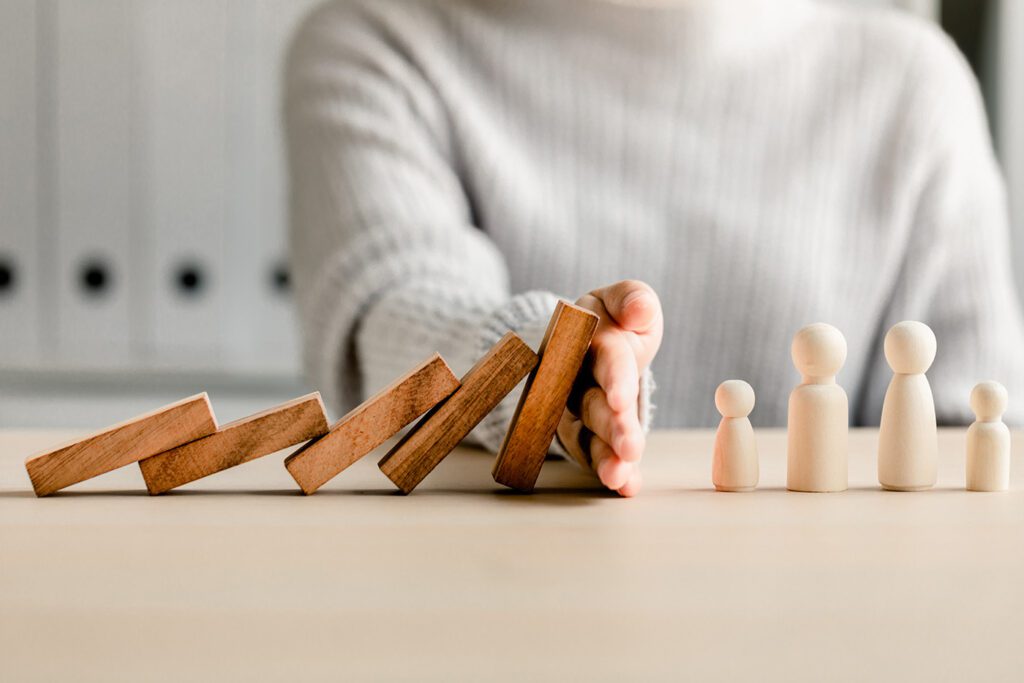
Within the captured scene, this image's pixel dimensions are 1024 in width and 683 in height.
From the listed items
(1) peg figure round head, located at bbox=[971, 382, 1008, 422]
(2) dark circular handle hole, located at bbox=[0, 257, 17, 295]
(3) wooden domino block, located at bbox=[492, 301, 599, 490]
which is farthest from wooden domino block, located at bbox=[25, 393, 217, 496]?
(2) dark circular handle hole, located at bbox=[0, 257, 17, 295]

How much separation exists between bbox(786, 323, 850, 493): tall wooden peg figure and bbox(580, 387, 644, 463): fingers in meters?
0.10

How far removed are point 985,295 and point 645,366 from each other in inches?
31.7

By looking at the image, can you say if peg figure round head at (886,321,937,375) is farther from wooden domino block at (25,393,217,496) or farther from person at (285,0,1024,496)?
person at (285,0,1024,496)

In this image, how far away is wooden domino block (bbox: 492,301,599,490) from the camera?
471mm

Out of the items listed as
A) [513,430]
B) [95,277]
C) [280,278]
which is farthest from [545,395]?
[95,277]

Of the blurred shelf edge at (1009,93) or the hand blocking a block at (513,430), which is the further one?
the blurred shelf edge at (1009,93)

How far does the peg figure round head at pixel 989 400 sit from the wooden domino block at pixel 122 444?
1.25 feet

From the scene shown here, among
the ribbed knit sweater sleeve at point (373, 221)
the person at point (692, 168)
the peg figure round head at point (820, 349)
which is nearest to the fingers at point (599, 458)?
the peg figure round head at point (820, 349)

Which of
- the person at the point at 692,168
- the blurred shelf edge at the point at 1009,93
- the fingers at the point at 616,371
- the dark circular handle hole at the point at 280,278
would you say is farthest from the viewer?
the dark circular handle hole at the point at 280,278

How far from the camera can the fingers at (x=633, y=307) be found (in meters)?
0.49

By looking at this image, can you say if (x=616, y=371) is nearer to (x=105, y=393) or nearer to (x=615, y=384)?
(x=615, y=384)

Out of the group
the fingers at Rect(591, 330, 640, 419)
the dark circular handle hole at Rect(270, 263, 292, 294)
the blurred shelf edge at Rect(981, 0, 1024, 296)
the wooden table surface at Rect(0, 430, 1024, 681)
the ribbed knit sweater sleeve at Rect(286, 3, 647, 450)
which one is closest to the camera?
the wooden table surface at Rect(0, 430, 1024, 681)

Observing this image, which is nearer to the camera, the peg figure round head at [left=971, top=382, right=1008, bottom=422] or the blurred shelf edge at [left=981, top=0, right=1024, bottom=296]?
the peg figure round head at [left=971, top=382, right=1008, bottom=422]

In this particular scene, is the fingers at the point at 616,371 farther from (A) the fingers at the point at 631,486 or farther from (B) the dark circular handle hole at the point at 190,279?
(B) the dark circular handle hole at the point at 190,279
